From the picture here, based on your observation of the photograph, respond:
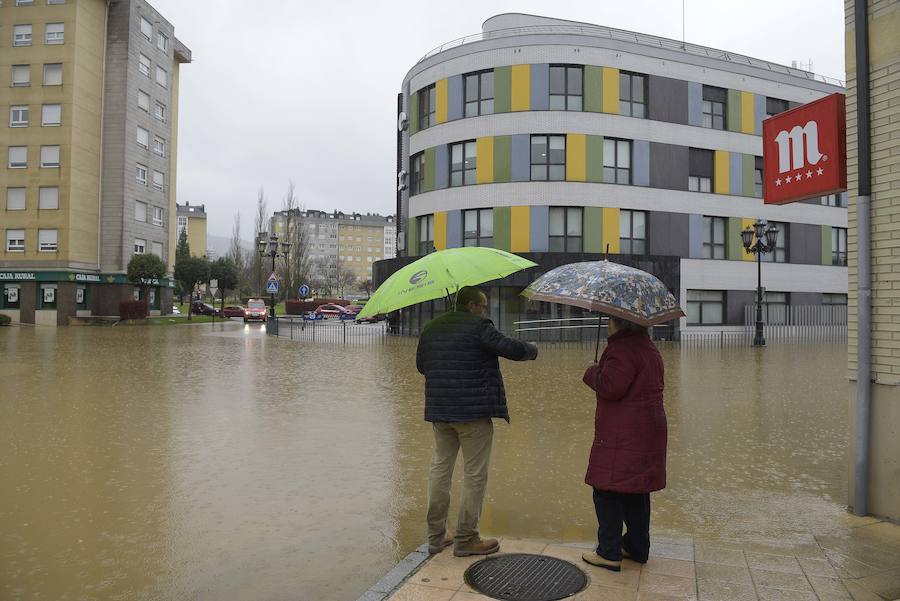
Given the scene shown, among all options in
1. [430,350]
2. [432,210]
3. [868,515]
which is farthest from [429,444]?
[432,210]

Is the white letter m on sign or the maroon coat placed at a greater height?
the white letter m on sign

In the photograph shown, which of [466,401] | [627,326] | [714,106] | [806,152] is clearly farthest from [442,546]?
[714,106]

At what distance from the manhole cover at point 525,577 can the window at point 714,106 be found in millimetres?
30375

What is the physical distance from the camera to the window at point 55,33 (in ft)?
136

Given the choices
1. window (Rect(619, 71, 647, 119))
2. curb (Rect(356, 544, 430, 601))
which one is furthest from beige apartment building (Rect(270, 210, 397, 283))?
curb (Rect(356, 544, 430, 601))

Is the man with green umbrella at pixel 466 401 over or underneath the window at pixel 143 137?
underneath

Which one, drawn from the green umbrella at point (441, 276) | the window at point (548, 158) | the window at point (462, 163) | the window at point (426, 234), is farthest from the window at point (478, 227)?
the green umbrella at point (441, 276)

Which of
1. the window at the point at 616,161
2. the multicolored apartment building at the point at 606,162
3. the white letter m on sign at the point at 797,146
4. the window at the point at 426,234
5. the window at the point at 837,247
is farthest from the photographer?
Result: the window at the point at 837,247

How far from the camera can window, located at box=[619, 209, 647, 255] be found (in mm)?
28828

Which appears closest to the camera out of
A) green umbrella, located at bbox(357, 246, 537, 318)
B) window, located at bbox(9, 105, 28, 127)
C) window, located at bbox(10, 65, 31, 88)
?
green umbrella, located at bbox(357, 246, 537, 318)

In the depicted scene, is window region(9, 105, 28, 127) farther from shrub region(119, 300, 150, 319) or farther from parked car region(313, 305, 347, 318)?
parked car region(313, 305, 347, 318)

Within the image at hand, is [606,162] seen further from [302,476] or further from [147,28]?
[147,28]

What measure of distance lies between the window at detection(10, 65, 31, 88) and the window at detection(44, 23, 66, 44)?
216 cm

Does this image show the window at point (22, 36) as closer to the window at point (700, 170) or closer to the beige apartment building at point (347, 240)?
the window at point (700, 170)
